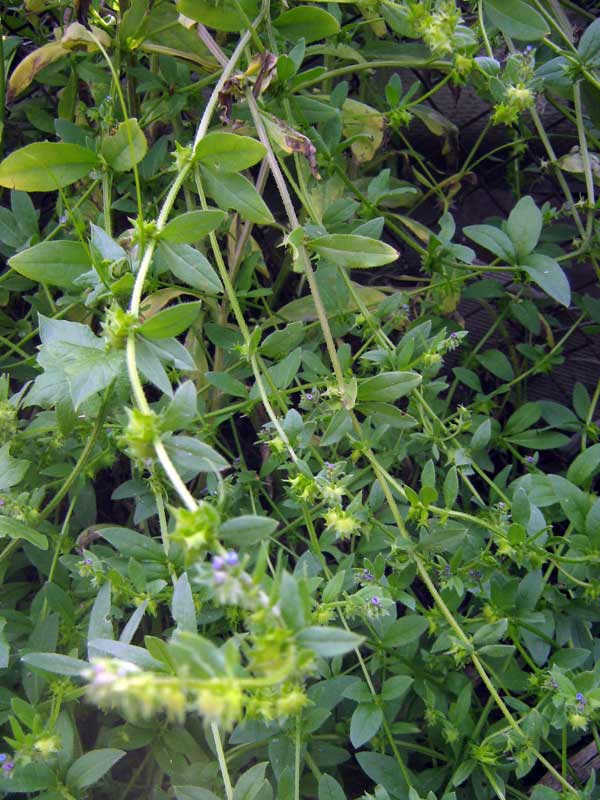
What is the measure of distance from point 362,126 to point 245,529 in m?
1.11

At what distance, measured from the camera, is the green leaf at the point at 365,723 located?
3.89ft

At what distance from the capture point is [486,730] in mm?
1367

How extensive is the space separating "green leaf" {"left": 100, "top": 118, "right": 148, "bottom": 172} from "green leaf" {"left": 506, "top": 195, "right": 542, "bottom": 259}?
0.68 metres

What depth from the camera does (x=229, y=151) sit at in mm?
1165

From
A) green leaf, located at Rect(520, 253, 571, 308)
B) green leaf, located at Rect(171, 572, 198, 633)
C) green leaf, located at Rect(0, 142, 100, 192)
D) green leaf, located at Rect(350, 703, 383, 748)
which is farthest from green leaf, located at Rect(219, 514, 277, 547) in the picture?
green leaf, located at Rect(520, 253, 571, 308)

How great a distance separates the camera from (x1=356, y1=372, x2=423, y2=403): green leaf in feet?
3.93

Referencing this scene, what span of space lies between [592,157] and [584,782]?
1.18m

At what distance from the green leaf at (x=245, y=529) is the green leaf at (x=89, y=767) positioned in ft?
1.77

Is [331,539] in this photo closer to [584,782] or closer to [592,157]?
[584,782]

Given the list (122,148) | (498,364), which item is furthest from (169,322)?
(498,364)

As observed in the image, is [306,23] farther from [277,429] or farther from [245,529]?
[245,529]

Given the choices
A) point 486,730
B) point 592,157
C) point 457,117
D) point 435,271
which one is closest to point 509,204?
point 457,117

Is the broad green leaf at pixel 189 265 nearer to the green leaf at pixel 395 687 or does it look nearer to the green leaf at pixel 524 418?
the green leaf at pixel 395 687

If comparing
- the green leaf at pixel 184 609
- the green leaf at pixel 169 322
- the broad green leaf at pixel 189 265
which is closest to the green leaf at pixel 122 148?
the broad green leaf at pixel 189 265
